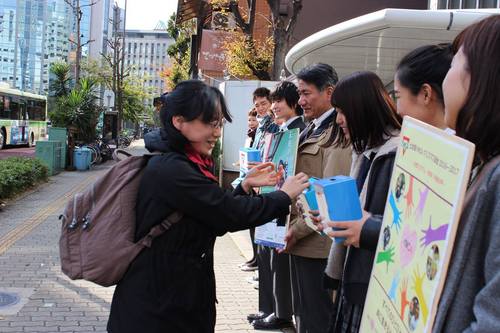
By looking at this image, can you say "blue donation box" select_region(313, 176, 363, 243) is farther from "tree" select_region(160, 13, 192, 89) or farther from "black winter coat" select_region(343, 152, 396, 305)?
"tree" select_region(160, 13, 192, 89)

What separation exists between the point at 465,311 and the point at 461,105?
1.62ft

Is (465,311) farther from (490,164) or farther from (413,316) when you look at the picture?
(490,164)

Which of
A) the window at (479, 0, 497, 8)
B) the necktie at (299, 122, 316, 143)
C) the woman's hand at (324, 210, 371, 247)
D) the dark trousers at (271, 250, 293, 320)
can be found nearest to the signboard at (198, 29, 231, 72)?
the window at (479, 0, 497, 8)

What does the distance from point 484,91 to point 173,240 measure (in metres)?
1.39

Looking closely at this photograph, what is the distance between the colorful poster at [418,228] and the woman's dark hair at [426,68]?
0.71m

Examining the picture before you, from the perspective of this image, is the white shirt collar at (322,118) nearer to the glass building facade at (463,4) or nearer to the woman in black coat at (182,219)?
the woman in black coat at (182,219)

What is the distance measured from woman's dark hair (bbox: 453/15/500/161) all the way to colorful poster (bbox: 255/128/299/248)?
1716 mm

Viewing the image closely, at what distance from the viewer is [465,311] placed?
123cm

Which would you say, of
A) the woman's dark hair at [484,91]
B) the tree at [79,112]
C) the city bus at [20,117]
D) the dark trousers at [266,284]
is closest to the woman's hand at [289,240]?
the dark trousers at [266,284]

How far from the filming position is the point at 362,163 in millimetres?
2488

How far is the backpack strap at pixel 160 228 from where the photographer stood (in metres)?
2.25

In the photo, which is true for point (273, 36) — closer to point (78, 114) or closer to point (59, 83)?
point (78, 114)

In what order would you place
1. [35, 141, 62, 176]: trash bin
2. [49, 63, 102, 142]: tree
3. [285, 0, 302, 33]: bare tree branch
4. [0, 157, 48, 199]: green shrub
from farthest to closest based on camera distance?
[49, 63, 102, 142]: tree < [35, 141, 62, 176]: trash bin < [0, 157, 48, 199]: green shrub < [285, 0, 302, 33]: bare tree branch

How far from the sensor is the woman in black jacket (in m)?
2.20
